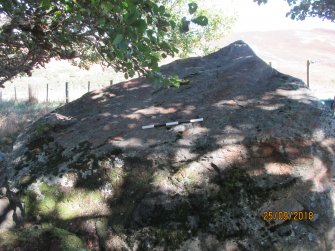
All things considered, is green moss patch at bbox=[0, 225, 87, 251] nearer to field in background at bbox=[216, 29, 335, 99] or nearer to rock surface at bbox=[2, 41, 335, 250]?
rock surface at bbox=[2, 41, 335, 250]

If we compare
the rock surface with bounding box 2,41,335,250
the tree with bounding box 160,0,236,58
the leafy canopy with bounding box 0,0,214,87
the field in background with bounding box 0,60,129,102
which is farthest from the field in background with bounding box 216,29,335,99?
the leafy canopy with bounding box 0,0,214,87

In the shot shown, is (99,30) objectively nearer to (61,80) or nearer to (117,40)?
(117,40)

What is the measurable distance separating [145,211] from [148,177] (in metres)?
0.41

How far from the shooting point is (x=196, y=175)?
377 cm

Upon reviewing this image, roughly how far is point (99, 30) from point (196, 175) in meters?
1.74

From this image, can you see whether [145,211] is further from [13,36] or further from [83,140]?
[13,36]

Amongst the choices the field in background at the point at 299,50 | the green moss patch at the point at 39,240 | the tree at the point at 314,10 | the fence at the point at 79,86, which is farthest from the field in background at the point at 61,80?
the green moss patch at the point at 39,240

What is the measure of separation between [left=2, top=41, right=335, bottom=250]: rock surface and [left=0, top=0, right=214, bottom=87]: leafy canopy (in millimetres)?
960

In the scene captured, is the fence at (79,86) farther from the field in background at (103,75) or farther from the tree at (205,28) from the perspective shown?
the tree at (205,28)

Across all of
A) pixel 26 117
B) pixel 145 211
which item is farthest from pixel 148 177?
pixel 26 117

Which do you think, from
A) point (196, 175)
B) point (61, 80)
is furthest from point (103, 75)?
point (196, 175)

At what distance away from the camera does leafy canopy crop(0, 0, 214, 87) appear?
272cm

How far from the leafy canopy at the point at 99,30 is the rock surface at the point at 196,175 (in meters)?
0.96

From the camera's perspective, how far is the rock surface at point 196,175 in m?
3.45
